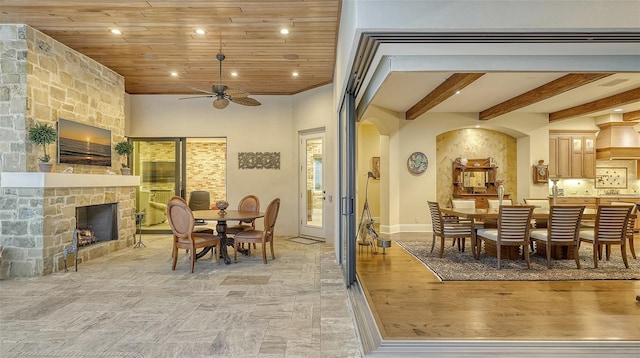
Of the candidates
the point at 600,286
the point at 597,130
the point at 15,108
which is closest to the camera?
the point at 600,286

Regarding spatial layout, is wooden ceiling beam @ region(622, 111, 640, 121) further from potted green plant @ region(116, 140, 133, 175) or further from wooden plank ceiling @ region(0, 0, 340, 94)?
potted green plant @ region(116, 140, 133, 175)

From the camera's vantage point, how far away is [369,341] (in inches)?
100

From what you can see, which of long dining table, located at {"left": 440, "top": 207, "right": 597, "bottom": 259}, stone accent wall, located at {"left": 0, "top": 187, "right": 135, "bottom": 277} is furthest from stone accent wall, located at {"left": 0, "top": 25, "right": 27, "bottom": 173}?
long dining table, located at {"left": 440, "top": 207, "right": 597, "bottom": 259}

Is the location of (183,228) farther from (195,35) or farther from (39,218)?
(195,35)

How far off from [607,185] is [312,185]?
7138mm

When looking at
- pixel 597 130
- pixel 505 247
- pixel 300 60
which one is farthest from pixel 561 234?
pixel 597 130

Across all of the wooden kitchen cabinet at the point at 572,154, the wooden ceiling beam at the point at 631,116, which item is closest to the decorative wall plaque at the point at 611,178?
the wooden kitchen cabinet at the point at 572,154

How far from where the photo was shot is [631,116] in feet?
25.3

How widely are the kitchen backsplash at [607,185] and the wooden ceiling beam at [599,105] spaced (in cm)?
170

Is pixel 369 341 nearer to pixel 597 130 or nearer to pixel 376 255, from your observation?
pixel 376 255

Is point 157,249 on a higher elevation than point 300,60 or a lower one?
lower

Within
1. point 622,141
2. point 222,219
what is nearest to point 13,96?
point 222,219

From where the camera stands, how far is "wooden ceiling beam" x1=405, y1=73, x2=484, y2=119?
4.83 m

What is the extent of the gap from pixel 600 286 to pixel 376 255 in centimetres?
278
